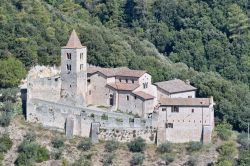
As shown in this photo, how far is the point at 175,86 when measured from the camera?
7069 centimetres

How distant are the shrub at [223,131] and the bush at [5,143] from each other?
46.6 ft

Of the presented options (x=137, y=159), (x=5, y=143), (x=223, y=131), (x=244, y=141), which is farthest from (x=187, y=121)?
(x=5, y=143)

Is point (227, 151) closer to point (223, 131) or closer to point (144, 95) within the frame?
point (223, 131)

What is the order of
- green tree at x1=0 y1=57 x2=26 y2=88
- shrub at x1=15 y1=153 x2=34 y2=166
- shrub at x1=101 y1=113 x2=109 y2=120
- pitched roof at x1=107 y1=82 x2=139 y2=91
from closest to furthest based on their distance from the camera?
shrub at x1=15 y1=153 x2=34 y2=166
shrub at x1=101 y1=113 x2=109 y2=120
pitched roof at x1=107 y1=82 x2=139 y2=91
green tree at x1=0 y1=57 x2=26 y2=88

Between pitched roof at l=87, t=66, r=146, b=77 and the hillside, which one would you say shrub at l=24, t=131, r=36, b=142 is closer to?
the hillside

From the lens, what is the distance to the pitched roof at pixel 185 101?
67.0 meters

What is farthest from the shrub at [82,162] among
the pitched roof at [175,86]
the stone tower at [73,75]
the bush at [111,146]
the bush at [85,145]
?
the pitched roof at [175,86]

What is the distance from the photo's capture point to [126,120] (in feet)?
221

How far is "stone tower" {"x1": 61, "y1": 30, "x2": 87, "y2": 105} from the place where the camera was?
229 ft

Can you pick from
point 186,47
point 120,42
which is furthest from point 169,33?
point 120,42

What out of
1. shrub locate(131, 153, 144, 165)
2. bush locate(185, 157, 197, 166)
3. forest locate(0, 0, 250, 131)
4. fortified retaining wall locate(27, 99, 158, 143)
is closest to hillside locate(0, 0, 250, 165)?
forest locate(0, 0, 250, 131)

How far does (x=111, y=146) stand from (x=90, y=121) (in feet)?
7.44

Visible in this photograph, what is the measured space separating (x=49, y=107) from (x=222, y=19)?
3274 cm

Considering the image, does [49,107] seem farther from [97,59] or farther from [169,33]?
[169,33]
